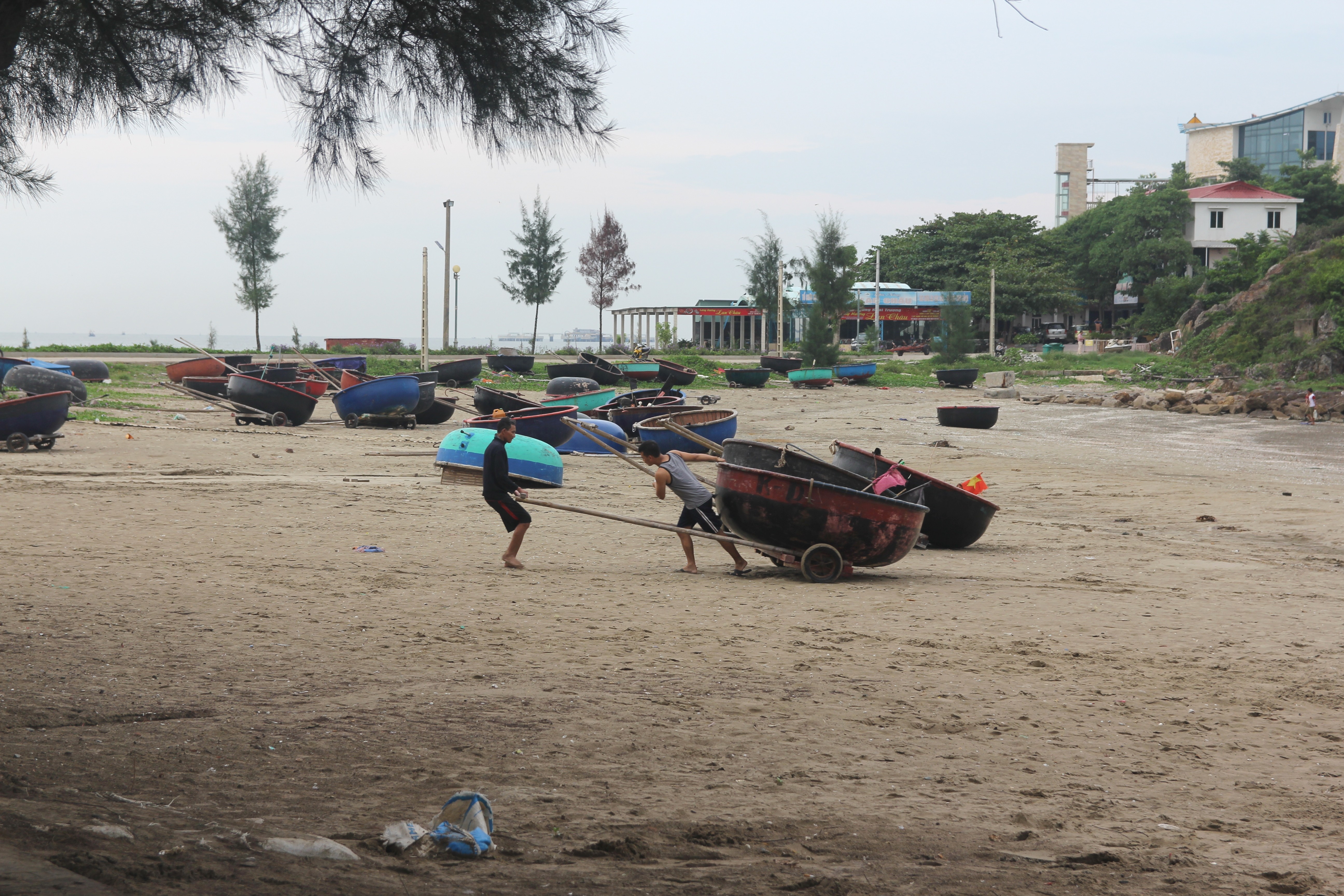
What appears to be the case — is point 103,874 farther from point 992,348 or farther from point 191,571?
point 992,348

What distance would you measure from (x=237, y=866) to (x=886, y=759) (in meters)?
2.90

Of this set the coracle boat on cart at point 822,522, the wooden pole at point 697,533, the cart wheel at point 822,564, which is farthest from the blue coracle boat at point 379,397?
the cart wheel at point 822,564

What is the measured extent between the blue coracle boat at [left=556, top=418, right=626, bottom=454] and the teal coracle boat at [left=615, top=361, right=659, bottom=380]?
60.8 feet

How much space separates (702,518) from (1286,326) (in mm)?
45481

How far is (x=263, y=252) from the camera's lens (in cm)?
4644

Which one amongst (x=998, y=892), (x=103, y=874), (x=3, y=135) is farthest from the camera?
(x=3, y=135)

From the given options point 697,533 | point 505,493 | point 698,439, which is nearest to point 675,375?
point 698,439

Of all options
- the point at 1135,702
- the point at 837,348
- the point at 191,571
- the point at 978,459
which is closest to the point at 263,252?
the point at 837,348

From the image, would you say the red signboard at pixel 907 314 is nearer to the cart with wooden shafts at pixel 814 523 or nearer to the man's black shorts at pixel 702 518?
the man's black shorts at pixel 702 518

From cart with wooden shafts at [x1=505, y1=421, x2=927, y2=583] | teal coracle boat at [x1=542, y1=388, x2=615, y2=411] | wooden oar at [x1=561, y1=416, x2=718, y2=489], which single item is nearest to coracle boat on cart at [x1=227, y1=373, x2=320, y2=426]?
teal coracle boat at [x1=542, y1=388, x2=615, y2=411]

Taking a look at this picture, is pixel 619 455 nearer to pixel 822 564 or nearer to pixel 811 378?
pixel 822 564

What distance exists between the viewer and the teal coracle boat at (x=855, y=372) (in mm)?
44250

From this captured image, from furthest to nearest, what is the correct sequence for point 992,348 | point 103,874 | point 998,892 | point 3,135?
point 992,348
point 3,135
point 998,892
point 103,874

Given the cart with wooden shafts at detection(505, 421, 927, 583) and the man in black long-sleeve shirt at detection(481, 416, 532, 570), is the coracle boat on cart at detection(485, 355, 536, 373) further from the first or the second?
the cart with wooden shafts at detection(505, 421, 927, 583)
